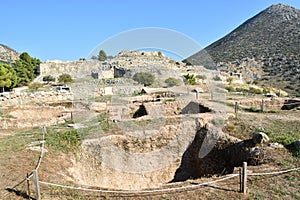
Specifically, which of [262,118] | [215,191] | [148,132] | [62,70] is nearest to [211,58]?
[62,70]

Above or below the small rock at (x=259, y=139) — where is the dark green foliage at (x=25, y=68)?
above

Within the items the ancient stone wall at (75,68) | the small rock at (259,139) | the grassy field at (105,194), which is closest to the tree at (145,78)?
the ancient stone wall at (75,68)

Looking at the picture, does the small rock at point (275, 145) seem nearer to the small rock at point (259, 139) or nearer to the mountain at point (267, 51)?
the small rock at point (259, 139)

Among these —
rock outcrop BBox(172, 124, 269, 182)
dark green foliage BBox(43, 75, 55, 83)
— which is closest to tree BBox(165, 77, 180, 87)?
dark green foliage BBox(43, 75, 55, 83)

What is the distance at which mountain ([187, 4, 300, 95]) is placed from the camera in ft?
130

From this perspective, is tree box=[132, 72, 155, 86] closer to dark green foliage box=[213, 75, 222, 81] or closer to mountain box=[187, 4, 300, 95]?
dark green foliage box=[213, 75, 222, 81]

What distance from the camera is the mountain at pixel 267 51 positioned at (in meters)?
39.7

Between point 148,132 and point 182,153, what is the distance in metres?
1.71

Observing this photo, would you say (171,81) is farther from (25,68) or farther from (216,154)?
(216,154)

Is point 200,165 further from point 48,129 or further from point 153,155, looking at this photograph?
point 48,129

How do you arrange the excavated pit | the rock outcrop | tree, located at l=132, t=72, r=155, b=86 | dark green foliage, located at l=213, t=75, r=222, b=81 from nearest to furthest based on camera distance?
the rock outcrop
the excavated pit
tree, located at l=132, t=72, r=155, b=86
dark green foliage, located at l=213, t=75, r=222, b=81

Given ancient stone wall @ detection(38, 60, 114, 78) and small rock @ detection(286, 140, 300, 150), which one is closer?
small rock @ detection(286, 140, 300, 150)

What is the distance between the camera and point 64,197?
5727 mm

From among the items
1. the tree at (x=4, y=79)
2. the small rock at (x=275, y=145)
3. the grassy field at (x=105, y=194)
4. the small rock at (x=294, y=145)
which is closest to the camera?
the grassy field at (x=105, y=194)
